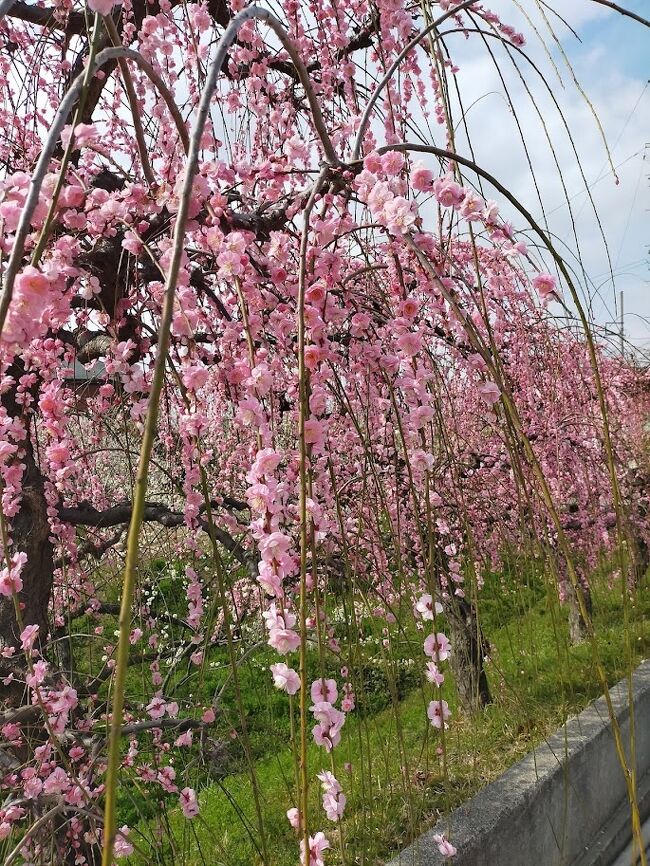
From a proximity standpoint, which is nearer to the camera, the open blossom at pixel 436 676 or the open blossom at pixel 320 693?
the open blossom at pixel 320 693

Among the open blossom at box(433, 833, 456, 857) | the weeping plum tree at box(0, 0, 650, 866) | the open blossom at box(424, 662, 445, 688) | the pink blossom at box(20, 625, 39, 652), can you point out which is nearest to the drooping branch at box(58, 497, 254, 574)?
the weeping plum tree at box(0, 0, 650, 866)

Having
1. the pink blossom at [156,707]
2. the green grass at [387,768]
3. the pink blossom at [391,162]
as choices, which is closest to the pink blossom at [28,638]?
the green grass at [387,768]

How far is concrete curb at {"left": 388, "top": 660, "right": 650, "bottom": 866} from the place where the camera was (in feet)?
7.04

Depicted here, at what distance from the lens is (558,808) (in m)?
2.64

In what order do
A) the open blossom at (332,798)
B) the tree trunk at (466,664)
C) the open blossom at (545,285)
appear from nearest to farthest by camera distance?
the open blossom at (545,285)
the open blossom at (332,798)
the tree trunk at (466,664)

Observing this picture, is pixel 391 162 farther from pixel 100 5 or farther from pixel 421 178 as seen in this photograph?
pixel 100 5

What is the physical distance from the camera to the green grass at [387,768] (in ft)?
7.00

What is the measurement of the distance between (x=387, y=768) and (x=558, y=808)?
4.59ft

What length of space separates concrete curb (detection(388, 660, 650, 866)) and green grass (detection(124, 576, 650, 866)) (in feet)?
0.39

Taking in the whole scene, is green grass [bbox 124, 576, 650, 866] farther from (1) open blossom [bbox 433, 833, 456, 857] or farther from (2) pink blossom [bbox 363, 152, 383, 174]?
(2) pink blossom [bbox 363, 152, 383, 174]

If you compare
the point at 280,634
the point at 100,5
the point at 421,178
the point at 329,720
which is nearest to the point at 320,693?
the point at 329,720

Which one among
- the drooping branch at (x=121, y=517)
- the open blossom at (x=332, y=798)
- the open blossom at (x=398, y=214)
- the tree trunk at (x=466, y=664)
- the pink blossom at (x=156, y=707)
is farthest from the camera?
the tree trunk at (x=466, y=664)

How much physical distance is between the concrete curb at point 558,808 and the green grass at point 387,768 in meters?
0.12

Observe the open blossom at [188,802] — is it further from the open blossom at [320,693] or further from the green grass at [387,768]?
the open blossom at [320,693]
